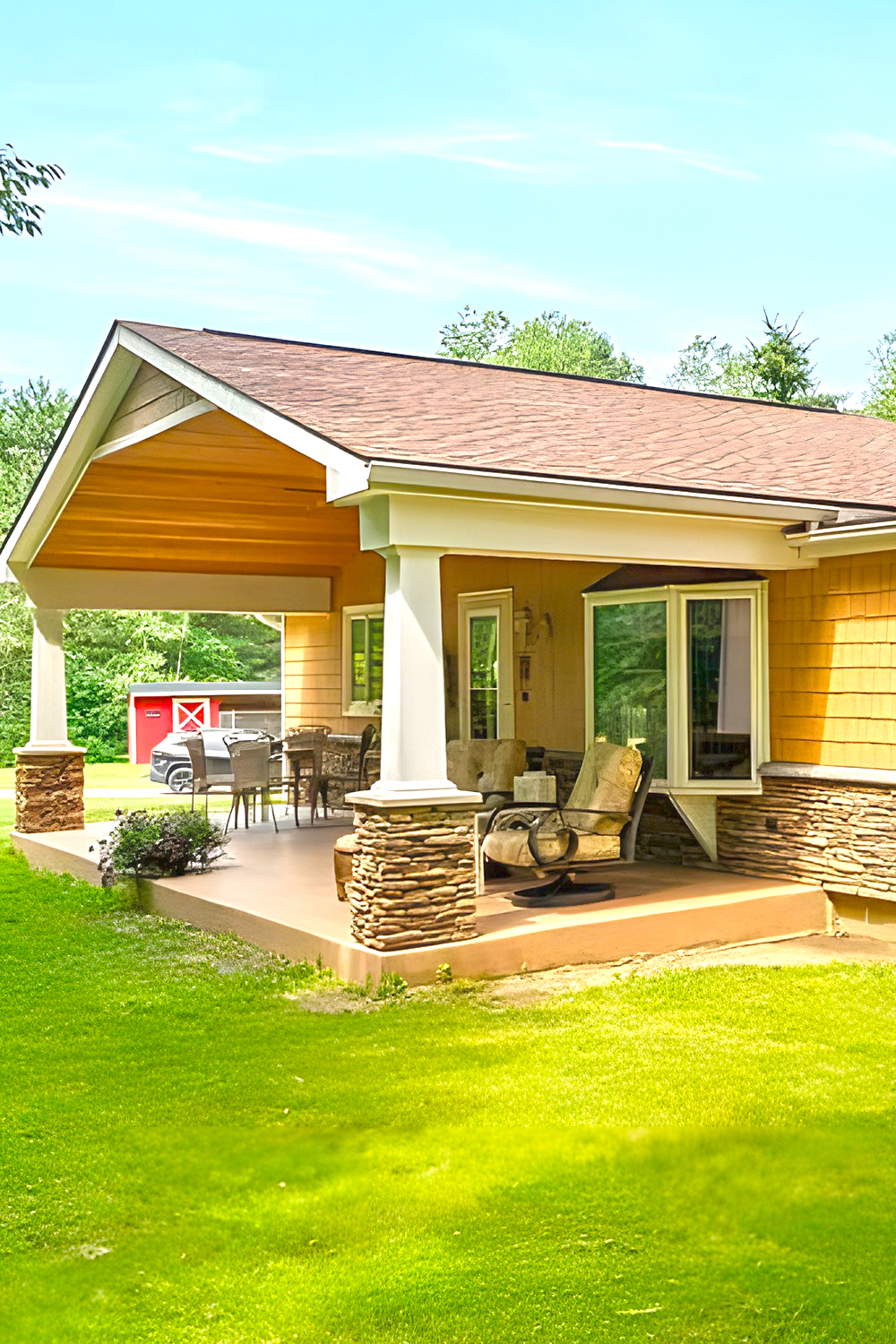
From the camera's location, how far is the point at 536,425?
352 inches

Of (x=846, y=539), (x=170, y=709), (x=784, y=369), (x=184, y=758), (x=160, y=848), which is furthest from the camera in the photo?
(x=784, y=369)

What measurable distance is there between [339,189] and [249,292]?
8747 mm

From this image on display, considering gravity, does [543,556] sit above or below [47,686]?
above

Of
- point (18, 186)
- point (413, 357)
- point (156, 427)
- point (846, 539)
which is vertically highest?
point (18, 186)

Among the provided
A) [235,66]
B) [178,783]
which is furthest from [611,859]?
[235,66]

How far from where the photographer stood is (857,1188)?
4203 millimetres

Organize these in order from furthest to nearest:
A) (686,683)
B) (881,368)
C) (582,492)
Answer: (881,368)
(686,683)
(582,492)

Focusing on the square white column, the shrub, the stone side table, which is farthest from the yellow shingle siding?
the square white column

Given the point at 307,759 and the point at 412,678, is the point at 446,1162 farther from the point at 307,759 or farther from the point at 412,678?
the point at 307,759

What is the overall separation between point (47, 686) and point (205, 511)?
285 cm

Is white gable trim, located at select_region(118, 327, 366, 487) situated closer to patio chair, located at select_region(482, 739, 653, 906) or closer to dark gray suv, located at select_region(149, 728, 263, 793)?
patio chair, located at select_region(482, 739, 653, 906)

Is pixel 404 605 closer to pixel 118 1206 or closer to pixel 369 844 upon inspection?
pixel 369 844

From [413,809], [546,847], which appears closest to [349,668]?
[546,847]

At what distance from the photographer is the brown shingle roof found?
7.37m
